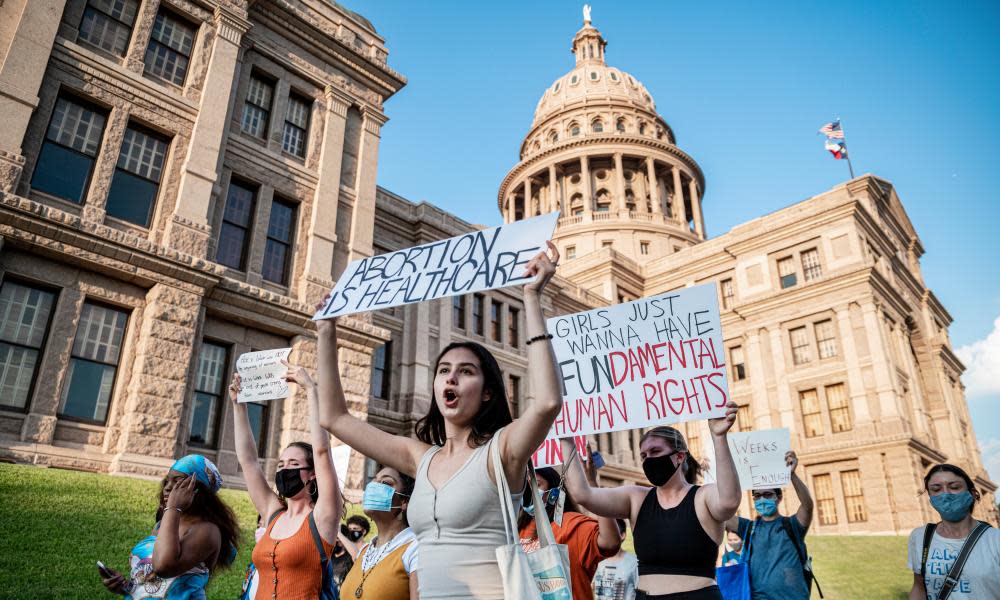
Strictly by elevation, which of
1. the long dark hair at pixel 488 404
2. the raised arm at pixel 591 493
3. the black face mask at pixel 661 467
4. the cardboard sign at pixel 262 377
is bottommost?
the raised arm at pixel 591 493

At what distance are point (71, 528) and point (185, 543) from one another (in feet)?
19.8

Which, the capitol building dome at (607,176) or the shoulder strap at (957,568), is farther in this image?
the capitol building dome at (607,176)

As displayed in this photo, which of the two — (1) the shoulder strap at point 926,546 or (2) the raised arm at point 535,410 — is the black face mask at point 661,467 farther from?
(1) the shoulder strap at point 926,546

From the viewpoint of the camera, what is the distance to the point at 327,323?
3254mm

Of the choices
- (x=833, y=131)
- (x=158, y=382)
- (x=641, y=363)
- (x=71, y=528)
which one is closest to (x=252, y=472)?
(x=641, y=363)

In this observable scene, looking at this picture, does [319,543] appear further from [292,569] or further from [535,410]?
[535,410]

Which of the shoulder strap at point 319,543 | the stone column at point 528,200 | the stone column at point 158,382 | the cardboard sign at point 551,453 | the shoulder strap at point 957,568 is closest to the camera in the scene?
the shoulder strap at point 319,543

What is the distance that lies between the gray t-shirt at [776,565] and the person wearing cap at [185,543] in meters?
4.26

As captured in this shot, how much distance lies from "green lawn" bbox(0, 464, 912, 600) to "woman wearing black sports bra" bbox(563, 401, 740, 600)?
3.33 metres

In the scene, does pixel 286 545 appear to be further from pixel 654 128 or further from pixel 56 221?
pixel 654 128

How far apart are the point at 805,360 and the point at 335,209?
28.7 metres

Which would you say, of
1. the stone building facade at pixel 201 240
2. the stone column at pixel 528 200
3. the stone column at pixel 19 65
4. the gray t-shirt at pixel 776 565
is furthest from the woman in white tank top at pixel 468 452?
the stone column at pixel 528 200

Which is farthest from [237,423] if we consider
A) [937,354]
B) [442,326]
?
[937,354]

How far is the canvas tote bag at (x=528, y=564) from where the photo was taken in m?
2.12
